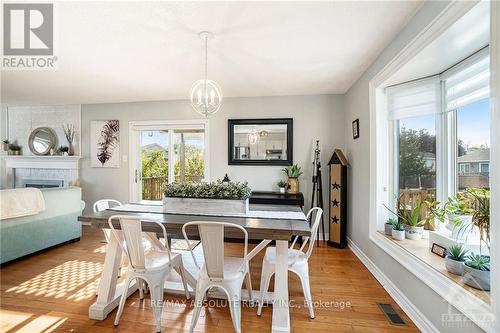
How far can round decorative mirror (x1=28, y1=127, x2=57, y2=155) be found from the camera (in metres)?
4.56

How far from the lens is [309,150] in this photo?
152 inches

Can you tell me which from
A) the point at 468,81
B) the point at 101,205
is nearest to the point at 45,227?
the point at 101,205

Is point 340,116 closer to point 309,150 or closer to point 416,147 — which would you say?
point 309,150

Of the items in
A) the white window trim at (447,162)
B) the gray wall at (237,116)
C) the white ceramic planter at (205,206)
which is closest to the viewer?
the white window trim at (447,162)

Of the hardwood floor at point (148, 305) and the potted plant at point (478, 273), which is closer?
the potted plant at point (478, 273)

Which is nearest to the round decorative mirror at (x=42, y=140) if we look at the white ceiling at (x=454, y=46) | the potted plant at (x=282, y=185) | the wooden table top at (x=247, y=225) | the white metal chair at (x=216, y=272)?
the wooden table top at (x=247, y=225)

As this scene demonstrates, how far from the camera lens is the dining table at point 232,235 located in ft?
5.39

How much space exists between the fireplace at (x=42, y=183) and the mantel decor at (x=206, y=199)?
3908mm

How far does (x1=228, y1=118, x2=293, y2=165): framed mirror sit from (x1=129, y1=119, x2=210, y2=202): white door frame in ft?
1.44

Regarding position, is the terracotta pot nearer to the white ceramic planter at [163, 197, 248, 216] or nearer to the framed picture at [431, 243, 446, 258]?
the white ceramic planter at [163, 197, 248, 216]

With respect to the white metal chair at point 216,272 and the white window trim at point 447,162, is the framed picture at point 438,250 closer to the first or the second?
the white window trim at point 447,162

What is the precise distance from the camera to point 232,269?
1735mm

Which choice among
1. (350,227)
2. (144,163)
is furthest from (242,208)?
(144,163)

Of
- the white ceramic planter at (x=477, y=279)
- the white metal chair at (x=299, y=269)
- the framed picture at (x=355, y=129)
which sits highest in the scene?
the framed picture at (x=355, y=129)
